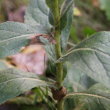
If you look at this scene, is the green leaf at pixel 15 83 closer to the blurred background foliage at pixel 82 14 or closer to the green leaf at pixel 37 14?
the green leaf at pixel 37 14

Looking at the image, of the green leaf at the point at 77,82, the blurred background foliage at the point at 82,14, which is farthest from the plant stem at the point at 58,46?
the blurred background foliage at the point at 82,14

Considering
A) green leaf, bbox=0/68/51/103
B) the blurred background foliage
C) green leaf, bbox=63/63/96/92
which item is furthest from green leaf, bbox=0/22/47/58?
the blurred background foliage

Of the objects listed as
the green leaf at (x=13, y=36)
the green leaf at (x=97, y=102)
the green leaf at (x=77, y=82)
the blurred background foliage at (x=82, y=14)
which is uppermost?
the green leaf at (x=13, y=36)

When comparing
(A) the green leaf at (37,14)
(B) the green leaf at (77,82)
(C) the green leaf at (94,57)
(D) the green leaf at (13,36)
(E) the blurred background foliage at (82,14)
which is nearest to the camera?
(C) the green leaf at (94,57)

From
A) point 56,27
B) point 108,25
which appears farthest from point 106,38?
point 108,25

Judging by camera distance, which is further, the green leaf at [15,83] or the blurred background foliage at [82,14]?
the blurred background foliage at [82,14]

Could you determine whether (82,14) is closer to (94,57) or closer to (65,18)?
(65,18)

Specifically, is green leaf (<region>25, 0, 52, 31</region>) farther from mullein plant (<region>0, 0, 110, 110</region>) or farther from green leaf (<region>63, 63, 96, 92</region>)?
green leaf (<region>63, 63, 96, 92</region>)

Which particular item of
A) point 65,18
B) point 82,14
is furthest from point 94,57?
point 82,14
